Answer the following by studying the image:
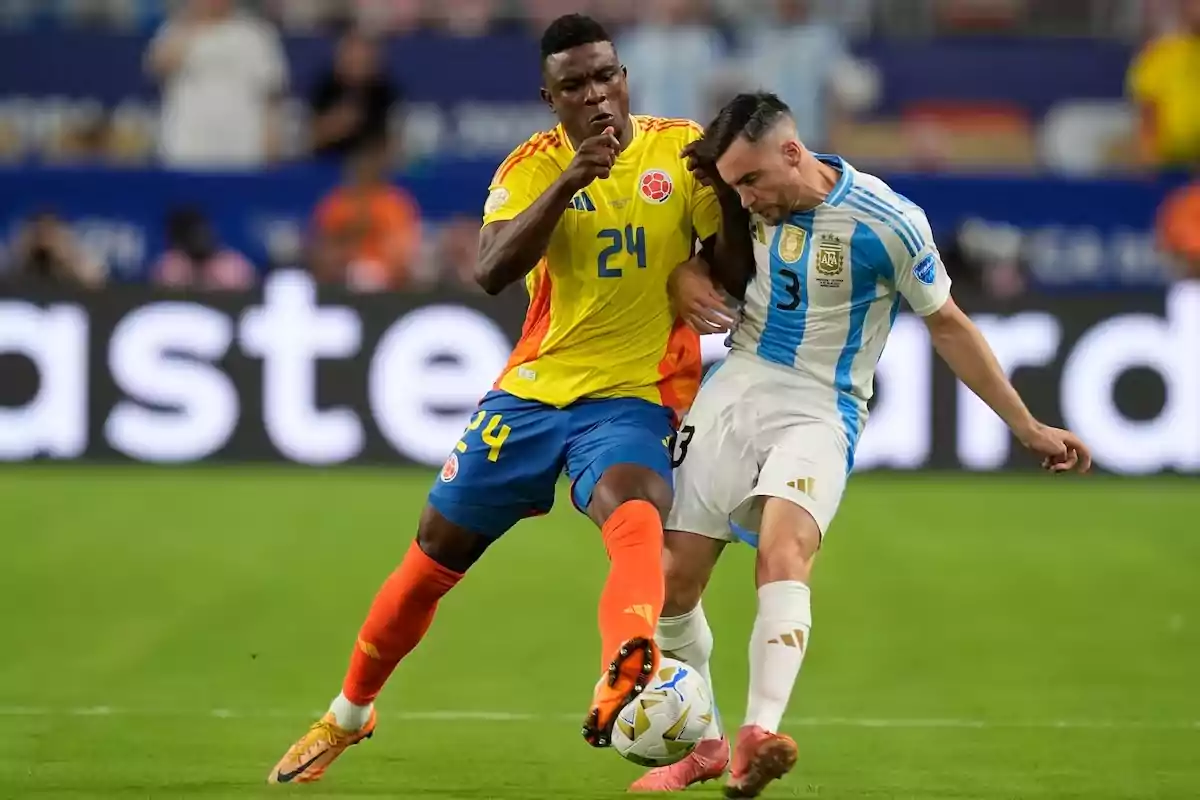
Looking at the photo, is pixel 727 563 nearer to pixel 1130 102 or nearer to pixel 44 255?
pixel 44 255

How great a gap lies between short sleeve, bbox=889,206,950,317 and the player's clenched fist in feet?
3.20

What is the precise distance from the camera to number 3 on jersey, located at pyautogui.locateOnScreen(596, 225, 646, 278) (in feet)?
20.1

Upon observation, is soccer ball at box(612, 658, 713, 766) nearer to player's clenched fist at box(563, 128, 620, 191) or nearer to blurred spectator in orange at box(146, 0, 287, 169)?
player's clenched fist at box(563, 128, 620, 191)

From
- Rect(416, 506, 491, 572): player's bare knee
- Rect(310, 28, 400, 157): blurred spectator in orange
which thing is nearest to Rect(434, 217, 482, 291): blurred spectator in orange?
Rect(310, 28, 400, 157): blurred spectator in orange

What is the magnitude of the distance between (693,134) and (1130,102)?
10.7 m

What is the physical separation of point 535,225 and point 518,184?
0.38m

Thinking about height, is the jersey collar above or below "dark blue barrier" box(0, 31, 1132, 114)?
above

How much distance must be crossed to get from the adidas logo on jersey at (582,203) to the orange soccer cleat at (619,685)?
1358mm

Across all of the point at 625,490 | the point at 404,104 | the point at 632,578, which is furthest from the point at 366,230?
the point at 632,578

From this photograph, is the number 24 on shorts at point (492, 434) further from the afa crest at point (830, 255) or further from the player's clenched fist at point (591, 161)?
the afa crest at point (830, 255)

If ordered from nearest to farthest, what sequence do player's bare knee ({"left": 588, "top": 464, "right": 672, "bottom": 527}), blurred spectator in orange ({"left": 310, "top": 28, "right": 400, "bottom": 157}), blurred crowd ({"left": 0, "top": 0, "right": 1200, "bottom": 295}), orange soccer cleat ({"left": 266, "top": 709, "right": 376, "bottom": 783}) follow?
player's bare knee ({"left": 588, "top": 464, "right": 672, "bottom": 527}) < orange soccer cleat ({"left": 266, "top": 709, "right": 376, "bottom": 783}) < blurred crowd ({"left": 0, "top": 0, "right": 1200, "bottom": 295}) < blurred spectator in orange ({"left": 310, "top": 28, "right": 400, "bottom": 157})

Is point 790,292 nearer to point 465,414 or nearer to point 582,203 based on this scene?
point 582,203

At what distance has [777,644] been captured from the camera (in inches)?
225

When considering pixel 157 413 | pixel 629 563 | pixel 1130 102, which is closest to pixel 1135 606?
pixel 629 563
